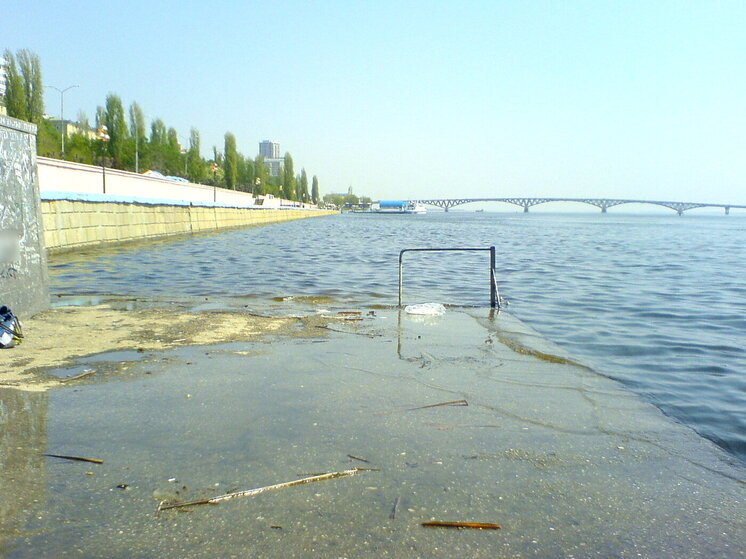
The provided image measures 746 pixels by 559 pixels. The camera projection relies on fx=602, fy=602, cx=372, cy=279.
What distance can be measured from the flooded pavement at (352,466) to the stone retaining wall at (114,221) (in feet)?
49.4

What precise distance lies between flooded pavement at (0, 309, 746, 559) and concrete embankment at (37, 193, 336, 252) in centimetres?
1507

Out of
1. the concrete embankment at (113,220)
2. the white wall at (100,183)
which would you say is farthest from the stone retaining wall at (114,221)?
the white wall at (100,183)

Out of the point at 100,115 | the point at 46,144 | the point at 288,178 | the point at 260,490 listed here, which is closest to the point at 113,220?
the point at 260,490

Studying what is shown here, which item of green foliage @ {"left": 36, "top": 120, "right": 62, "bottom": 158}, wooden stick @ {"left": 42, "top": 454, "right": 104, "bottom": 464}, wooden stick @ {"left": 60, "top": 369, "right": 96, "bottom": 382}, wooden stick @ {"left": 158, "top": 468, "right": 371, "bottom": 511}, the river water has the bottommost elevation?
the river water

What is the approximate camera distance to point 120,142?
56812mm

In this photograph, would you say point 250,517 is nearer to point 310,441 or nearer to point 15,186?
point 310,441

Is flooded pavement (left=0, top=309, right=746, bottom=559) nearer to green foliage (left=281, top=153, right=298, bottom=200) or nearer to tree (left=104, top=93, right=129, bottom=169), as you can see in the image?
tree (left=104, top=93, right=129, bottom=169)

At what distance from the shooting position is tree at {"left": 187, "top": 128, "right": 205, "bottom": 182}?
7675cm

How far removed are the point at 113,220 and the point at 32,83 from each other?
31.3 metres

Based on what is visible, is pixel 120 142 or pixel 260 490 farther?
pixel 120 142

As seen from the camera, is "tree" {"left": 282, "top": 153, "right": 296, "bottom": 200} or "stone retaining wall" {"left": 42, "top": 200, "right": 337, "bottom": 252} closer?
"stone retaining wall" {"left": 42, "top": 200, "right": 337, "bottom": 252}

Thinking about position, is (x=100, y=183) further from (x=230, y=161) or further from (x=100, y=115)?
(x=230, y=161)

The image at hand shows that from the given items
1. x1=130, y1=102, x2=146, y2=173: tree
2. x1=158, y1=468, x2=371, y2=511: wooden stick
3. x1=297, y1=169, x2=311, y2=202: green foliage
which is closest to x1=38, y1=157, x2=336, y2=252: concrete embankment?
x1=158, y1=468, x2=371, y2=511: wooden stick

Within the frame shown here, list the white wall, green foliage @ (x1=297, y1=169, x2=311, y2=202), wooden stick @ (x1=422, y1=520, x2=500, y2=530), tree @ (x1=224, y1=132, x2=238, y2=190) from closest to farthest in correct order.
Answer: wooden stick @ (x1=422, y1=520, x2=500, y2=530), the white wall, tree @ (x1=224, y1=132, x2=238, y2=190), green foliage @ (x1=297, y1=169, x2=311, y2=202)
